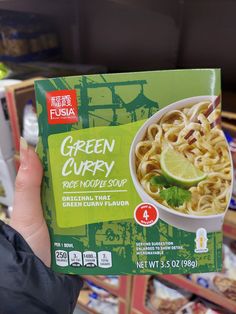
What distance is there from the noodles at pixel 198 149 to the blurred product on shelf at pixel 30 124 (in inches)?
22.2

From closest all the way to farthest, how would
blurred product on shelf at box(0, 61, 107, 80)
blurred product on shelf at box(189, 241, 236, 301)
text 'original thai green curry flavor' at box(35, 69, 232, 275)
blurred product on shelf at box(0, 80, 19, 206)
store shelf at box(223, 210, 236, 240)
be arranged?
text 'original thai green curry flavor' at box(35, 69, 232, 275) → store shelf at box(223, 210, 236, 240) → blurred product on shelf at box(189, 241, 236, 301) → blurred product on shelf at box(0, 80, 19, 206) → blurred product on shelf at box(0, 61, 107, 80)

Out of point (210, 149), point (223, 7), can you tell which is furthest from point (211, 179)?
point (223, 7)

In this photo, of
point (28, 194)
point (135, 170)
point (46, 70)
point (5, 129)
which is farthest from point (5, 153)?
point (135, 170)

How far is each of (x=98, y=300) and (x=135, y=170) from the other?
3.13ft

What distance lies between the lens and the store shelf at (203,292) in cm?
84

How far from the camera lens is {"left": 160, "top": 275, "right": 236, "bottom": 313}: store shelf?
2.74 feet

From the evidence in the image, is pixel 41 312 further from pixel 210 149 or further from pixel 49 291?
pixel 210 149

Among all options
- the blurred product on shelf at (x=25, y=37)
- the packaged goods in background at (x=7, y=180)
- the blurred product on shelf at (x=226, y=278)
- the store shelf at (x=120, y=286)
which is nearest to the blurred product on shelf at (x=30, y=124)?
the packaged goods in background at (x=7, y=180)

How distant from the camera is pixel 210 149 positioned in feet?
1.38

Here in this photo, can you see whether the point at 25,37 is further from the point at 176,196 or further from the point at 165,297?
the point at 165,297

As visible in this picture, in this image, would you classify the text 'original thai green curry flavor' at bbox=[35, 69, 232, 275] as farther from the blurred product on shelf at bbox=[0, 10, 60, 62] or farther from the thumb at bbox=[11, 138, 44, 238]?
the blurred product on shelf at bbox=[0, 10, 60, 62]

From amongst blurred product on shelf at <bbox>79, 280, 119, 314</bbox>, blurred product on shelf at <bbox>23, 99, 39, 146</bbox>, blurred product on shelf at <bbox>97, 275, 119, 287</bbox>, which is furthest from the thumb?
blurred product on shelf at <bbox>79, 280, 119, 314</bbox>

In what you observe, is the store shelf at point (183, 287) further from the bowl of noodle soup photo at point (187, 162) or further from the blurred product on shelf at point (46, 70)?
the blurred product on shelf at point (46, 70)

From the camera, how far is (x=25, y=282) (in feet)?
1.44
